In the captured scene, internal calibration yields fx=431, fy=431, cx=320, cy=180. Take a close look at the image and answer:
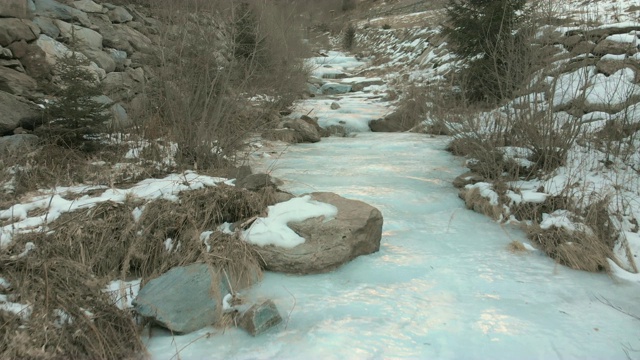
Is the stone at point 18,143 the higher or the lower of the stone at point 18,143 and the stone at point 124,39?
the lower

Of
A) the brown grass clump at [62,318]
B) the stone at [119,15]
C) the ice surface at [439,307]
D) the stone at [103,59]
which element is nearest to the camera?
the brown grass clump at [62,318]

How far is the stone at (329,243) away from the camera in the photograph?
392cm

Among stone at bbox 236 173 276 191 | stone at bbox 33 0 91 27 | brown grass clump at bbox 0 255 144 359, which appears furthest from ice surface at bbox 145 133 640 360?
stone at bbox 33 0 91 27

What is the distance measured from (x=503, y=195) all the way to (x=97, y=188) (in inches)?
185

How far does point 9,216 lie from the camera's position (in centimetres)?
368

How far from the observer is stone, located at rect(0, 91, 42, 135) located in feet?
17.2

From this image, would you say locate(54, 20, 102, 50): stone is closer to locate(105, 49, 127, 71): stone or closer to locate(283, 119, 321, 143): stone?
locate(105, 49, 127, 71): stone

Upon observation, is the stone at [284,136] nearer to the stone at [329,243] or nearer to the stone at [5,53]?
the stone at [5,53]

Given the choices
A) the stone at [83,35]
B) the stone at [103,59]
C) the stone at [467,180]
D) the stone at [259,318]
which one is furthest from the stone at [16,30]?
the stone at [467,180]

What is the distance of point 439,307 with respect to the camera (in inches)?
132

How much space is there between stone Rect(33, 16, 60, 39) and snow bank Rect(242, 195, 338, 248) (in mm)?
5521

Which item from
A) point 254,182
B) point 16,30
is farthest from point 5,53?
point 254,182

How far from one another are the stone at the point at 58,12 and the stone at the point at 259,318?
6962 mm

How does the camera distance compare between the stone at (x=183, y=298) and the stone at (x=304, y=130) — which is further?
the stone at (x=304, y=130)
